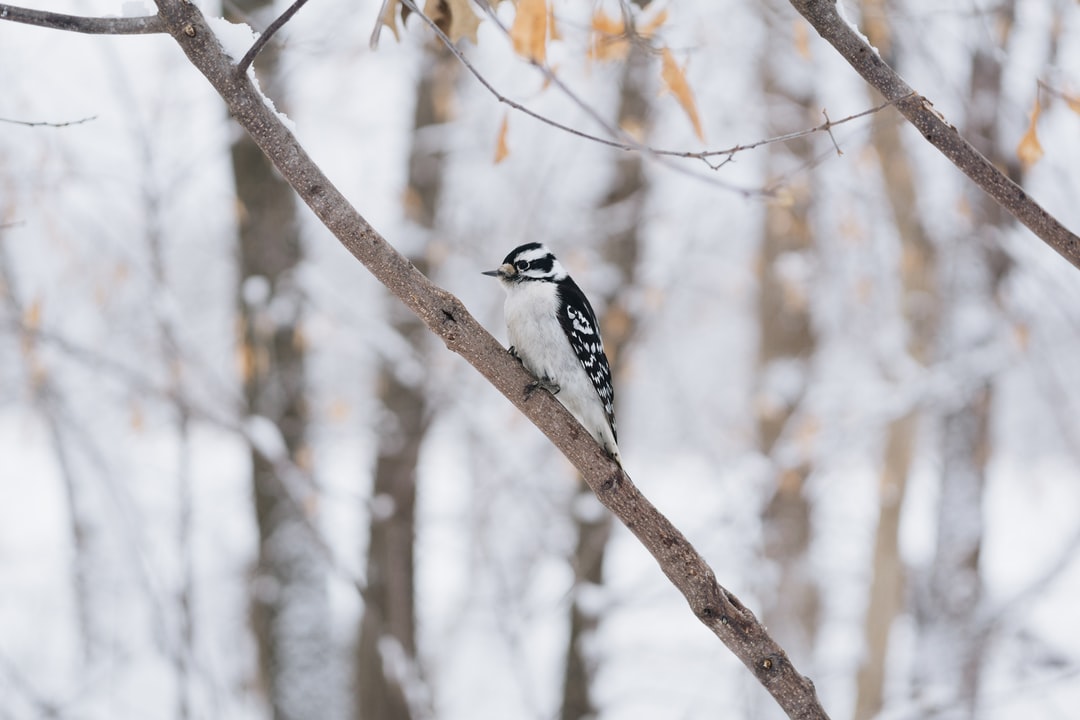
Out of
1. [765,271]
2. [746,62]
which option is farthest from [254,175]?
A: [765,271]

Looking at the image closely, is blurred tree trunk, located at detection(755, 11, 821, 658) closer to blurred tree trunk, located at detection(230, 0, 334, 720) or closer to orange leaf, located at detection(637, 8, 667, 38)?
blurred tree trunk, located at detection(230, 0, 334, 720)

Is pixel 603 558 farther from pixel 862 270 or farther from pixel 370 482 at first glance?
pixel 862 270

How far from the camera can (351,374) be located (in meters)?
12.0

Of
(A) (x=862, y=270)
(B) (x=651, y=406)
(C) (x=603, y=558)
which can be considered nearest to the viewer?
(C) (x=603, y=558)

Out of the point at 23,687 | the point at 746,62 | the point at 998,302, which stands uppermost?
the point at 746,62

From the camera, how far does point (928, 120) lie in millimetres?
1889

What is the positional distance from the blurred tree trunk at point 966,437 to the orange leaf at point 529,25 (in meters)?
4.06

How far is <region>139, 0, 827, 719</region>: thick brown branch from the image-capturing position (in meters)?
1.94

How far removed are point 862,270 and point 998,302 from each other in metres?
2.24

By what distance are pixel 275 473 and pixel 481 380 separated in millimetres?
1831

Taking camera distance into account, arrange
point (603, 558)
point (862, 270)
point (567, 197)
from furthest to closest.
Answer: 1. point (862, 270)
2. point (567, 197)
3. point (603, 558)

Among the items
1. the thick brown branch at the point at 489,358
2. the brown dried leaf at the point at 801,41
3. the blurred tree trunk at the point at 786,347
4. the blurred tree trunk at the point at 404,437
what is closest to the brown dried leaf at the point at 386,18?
the thick brown branch at the point at 489,358

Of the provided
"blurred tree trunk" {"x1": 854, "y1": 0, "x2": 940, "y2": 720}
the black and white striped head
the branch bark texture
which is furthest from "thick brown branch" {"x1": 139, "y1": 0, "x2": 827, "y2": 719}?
"blurred tree trunk" {"x1": 854, "y1": 0, "x2": 940, "y2": 720}

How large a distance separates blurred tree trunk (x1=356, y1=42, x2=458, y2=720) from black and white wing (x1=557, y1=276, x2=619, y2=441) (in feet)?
7.14
